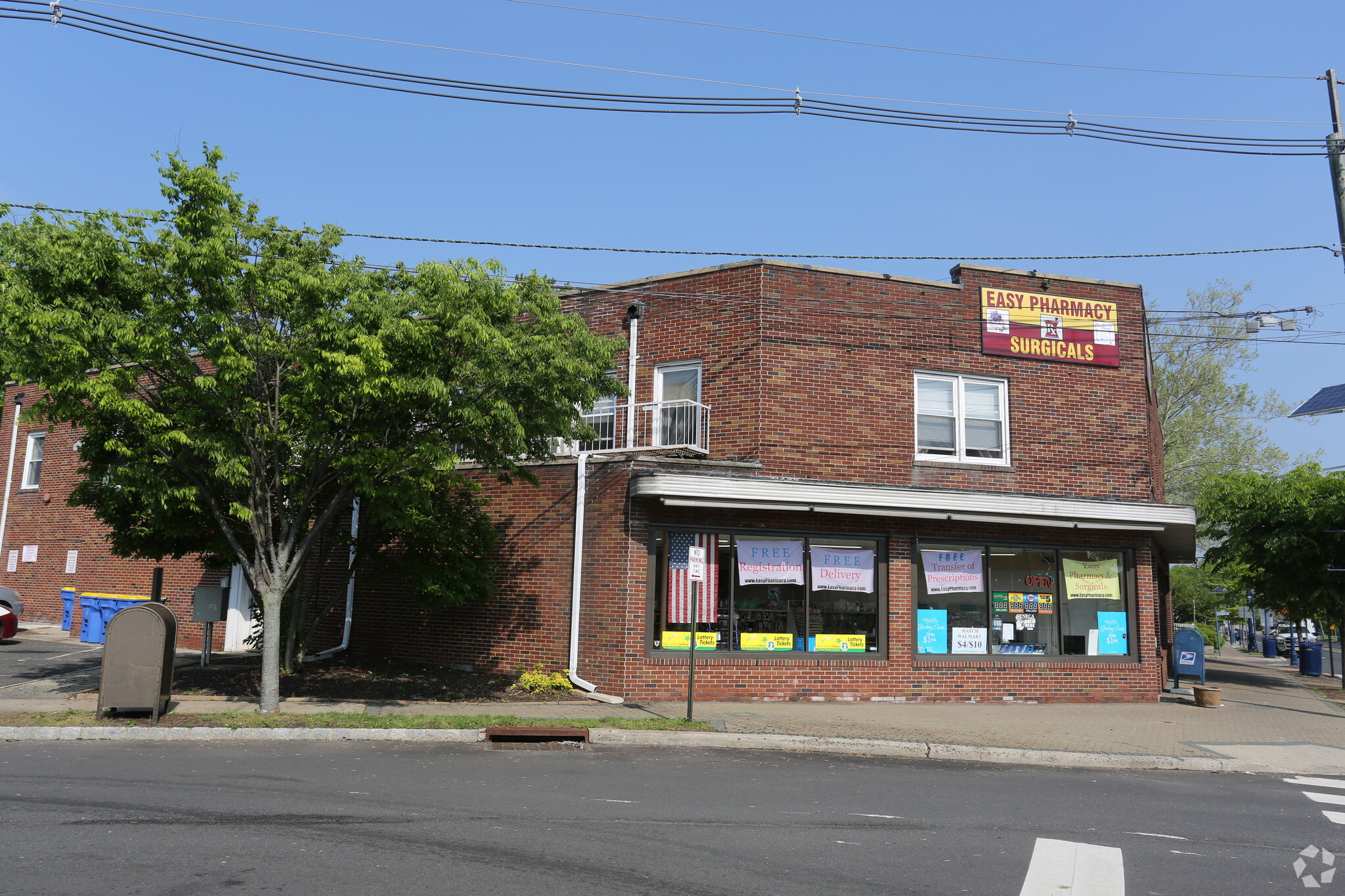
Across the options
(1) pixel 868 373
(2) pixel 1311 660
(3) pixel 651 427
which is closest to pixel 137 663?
(3) pixel 651 427

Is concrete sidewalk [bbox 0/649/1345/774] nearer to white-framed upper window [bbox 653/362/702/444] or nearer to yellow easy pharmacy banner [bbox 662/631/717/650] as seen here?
yellow easy pharmacy banner [bbox 662/631/717/650]

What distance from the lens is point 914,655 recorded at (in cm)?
1591

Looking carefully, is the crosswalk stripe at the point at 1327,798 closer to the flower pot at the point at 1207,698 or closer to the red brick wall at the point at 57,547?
the flower pot at the point at 1207,698

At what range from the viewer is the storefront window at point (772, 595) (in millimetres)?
15211

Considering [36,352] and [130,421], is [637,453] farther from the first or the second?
[36,352]

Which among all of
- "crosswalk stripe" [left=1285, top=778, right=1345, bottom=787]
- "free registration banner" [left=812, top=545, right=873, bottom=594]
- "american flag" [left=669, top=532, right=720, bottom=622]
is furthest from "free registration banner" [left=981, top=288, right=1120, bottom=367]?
"crosswalk stripe" [left=1285, top=778, right=1345, bottom=787]

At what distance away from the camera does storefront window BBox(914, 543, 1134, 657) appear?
16297mm

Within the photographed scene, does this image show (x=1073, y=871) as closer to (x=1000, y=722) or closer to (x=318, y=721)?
(x=1000, y=722)

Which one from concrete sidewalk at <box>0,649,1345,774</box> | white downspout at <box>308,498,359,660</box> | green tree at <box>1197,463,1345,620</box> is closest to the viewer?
concrete sidewalk at <box>0,649,1345,774</box>

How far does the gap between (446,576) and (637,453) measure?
3698mm

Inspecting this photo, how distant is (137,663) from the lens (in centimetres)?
1166

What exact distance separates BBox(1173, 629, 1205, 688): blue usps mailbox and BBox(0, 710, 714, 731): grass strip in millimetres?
13246

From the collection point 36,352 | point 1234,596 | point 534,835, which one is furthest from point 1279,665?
point 36,352

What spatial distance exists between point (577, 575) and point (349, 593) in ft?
17.5
